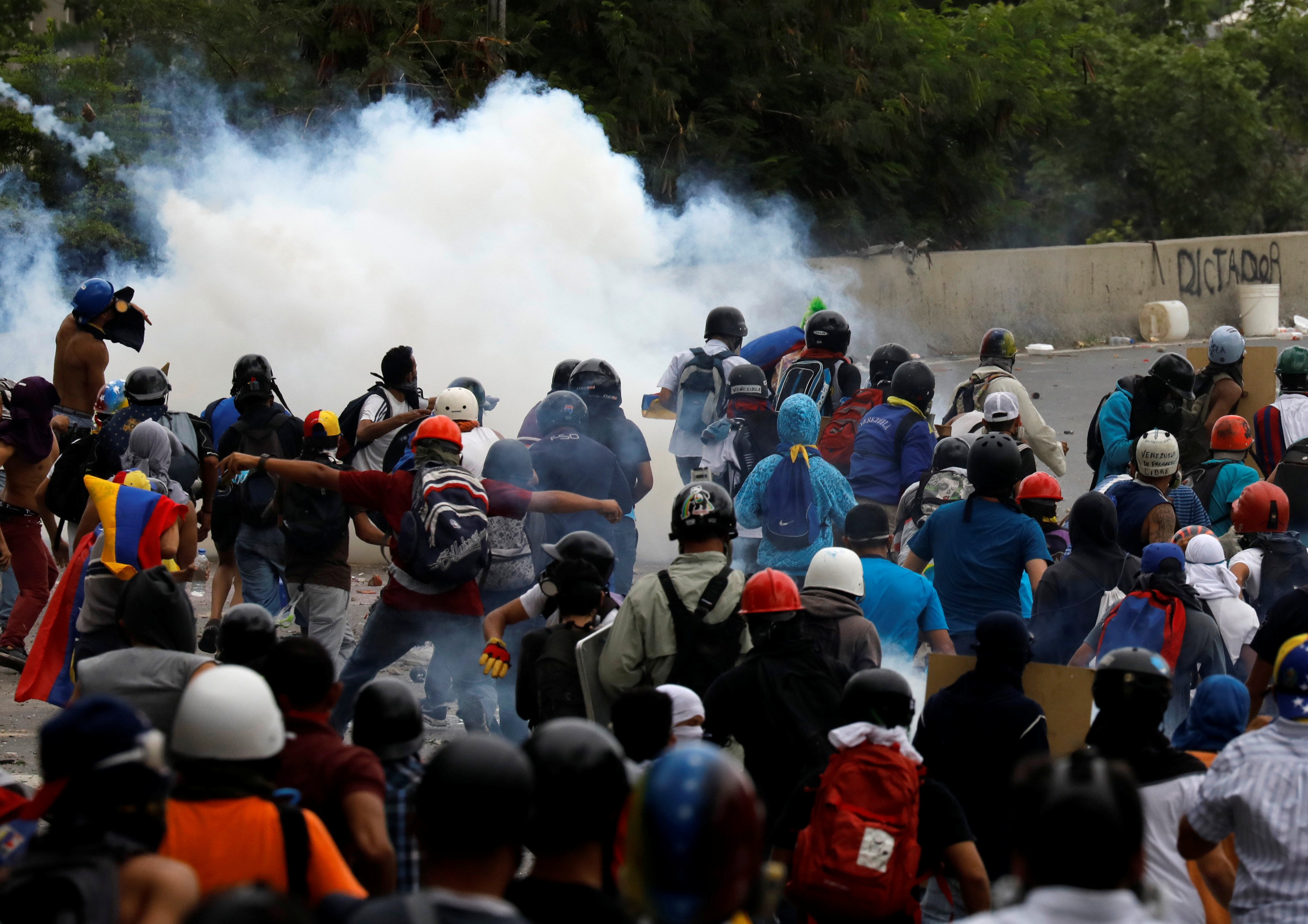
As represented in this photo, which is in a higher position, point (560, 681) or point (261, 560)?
point (261, 560)

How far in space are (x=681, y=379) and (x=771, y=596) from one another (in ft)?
14.6

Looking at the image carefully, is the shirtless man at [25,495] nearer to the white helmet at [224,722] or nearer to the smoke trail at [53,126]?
the white helmet at [224,722]

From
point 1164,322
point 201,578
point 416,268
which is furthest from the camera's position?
point 1164,322

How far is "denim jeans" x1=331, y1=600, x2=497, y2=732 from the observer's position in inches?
230

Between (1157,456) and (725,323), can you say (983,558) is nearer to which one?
(1157,456)

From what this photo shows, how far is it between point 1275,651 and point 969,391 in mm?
3857

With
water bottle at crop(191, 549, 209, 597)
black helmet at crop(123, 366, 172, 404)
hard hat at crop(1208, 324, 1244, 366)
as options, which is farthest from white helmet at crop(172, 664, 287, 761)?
hard hat at crop(1208, 324, 1244, 366)

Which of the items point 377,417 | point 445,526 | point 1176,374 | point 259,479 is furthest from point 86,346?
point 1176,374

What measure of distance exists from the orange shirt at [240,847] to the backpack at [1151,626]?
2.93 metres

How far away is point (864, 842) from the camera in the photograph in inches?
133

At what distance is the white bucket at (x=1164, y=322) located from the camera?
67.0 ft

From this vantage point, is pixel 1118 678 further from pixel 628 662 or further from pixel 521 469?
pixel 521 469

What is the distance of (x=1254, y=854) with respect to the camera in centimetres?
324

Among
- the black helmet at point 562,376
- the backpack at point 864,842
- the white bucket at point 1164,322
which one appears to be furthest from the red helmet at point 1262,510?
the white bucket at point 1164,322
